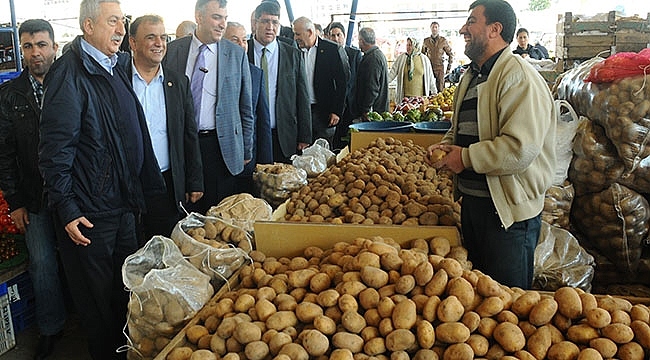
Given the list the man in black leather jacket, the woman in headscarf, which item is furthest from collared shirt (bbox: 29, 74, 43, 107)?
the woman in headscarf

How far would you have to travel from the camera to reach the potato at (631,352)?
132cm

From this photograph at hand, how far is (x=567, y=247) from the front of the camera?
A: 2646 mm

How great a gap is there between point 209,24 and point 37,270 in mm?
1632

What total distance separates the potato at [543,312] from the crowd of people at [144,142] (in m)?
0.57

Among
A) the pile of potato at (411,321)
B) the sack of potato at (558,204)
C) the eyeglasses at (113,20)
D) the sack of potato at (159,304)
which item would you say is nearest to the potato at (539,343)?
the pile of potato at (411,321)

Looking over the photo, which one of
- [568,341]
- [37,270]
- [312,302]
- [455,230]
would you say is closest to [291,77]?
[37,270]

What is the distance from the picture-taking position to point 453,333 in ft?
4.50

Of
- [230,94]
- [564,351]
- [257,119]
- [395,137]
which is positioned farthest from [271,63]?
[564,351]

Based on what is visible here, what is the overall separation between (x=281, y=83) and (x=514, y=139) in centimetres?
Result: 245

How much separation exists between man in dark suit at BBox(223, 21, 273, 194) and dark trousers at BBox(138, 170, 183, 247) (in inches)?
28.2

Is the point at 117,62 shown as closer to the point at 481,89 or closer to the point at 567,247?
the point at 481,89

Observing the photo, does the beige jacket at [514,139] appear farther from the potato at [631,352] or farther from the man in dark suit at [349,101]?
the man in dark suit at [349,101]

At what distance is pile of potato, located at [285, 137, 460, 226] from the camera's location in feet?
7.75

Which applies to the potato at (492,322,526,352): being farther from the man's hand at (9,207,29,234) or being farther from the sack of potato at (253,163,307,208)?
the man's hand at (9,207,29,234)
